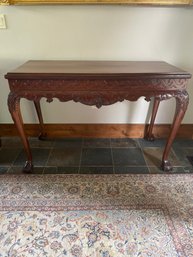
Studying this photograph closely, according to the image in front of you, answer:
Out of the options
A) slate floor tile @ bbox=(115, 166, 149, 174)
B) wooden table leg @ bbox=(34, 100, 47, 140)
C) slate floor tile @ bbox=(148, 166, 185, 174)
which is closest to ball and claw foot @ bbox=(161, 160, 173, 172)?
slate floor tile @ bbox=(148, 166, 185, 174)

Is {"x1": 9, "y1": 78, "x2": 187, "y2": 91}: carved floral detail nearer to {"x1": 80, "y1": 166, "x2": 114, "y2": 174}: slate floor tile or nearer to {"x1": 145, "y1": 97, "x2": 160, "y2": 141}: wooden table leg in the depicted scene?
{"x1": 145, "y1": 97, "x2": 160, "y2": 141}: wooden table leg

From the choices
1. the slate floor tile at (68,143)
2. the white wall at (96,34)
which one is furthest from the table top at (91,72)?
the slate floor tile at (68,143)

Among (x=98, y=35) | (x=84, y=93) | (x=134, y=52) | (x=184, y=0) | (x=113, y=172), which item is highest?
(x=184, y=0)

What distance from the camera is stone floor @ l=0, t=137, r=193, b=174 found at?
162cm

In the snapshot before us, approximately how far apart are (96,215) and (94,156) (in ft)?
2.08

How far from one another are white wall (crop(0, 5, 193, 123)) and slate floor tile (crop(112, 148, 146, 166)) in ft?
2.78

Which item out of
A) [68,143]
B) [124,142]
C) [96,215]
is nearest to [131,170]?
[124,142]

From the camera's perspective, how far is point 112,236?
1.09 metres

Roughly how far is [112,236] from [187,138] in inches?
54.8

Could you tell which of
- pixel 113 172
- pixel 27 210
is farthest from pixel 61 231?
pixel 113 172

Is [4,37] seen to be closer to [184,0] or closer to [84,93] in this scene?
[84,93]

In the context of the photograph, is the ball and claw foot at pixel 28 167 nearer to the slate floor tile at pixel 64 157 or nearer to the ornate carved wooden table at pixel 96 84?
the slate floor tile at pixel 64 157

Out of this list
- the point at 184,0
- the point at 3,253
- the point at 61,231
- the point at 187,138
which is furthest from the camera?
the point at 187,138

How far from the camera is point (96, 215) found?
3.98 feet
